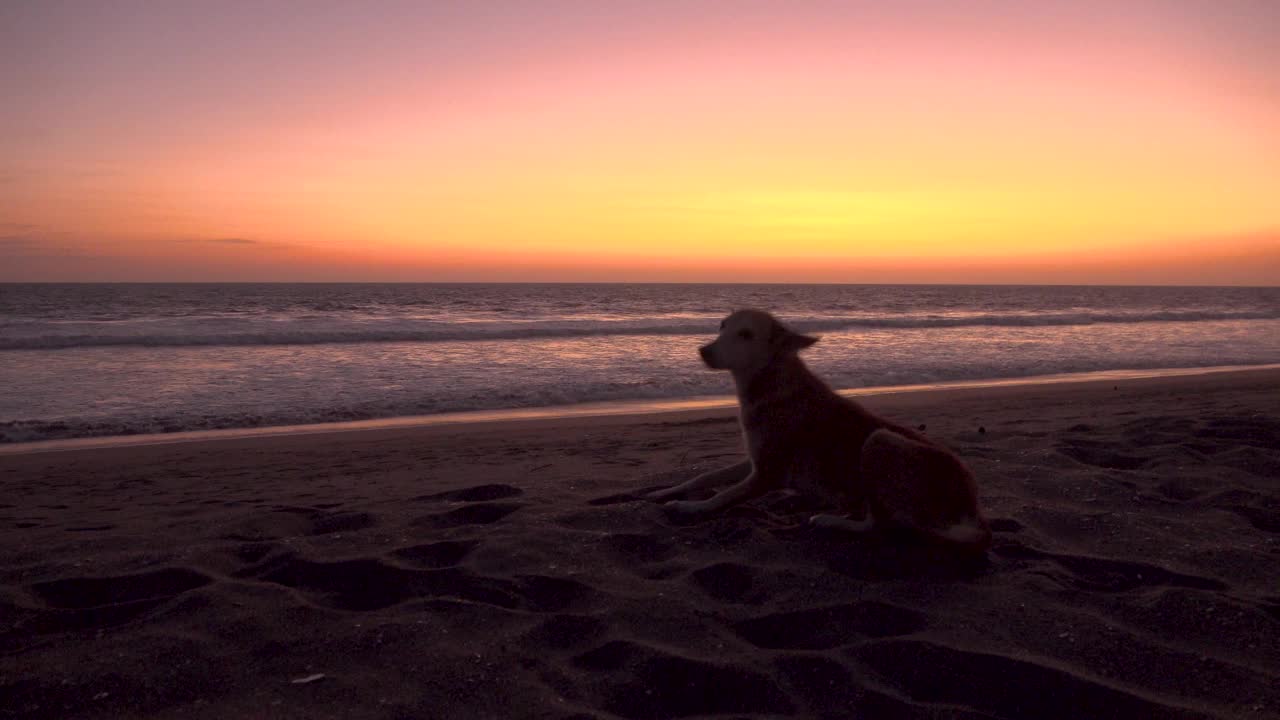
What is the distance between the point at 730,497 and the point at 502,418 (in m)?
6.37

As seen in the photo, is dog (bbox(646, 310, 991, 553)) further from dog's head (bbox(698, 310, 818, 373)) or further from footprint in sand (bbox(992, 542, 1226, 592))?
footprint in sand (bbox(992, 542, 1226, 592))

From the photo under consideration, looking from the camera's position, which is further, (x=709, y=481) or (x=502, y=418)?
(x=502, y=418)

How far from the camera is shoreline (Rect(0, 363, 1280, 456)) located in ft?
28.5

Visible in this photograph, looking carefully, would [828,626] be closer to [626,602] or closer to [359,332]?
[626,602]

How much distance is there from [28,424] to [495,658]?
9417mm

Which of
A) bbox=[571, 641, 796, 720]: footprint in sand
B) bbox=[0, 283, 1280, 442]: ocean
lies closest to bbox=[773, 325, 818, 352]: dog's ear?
bbox=[571, 641, 796, 720]: footprint in sand

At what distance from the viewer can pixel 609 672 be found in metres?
2.69

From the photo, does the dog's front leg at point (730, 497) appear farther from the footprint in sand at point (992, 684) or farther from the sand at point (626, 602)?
the footprint in sand at point (992, 684)

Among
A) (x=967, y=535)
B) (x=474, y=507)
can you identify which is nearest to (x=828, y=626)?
(x=967, y=535)

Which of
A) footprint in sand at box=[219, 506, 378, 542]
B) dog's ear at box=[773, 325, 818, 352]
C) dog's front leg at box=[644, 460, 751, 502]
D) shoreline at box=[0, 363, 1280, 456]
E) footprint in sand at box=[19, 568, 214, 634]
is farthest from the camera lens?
shoreline at box=[0, 363, 1280, 456]

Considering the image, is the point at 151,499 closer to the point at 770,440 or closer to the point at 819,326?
the point at 770,440

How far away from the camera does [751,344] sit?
462 cm

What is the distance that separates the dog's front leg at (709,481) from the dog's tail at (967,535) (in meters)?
1.37

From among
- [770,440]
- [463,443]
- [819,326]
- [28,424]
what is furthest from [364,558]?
[819,326]
